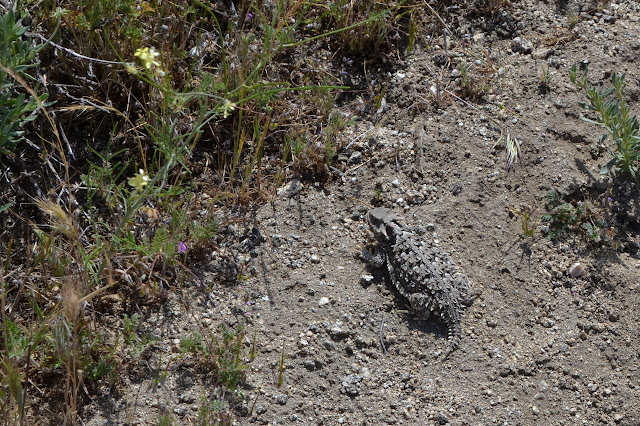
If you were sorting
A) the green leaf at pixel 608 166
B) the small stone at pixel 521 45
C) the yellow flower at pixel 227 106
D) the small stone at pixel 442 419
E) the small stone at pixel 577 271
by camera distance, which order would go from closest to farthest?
the yellow flower at pixel 227 106 < the small stone at pixel 442 419 < the small stone at pixel 577 271 < the green leaf at pixel 608 166 < the small stone at pixel 521 45

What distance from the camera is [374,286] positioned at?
3.61m

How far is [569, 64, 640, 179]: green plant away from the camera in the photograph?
12.0 ft

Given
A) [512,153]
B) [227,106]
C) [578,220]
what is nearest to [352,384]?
[227,106]

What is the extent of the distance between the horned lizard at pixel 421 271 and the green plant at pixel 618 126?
110 centimetres

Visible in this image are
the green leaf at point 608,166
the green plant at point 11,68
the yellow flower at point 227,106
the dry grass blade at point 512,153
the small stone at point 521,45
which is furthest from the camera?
the small stone at point 521,45

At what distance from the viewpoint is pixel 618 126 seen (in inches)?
147

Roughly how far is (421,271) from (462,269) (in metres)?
0.27

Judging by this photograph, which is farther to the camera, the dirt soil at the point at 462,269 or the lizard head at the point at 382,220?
the lizard head at the point at 382,220

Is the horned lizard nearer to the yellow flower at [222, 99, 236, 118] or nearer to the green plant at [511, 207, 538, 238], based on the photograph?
the green plant at [511, 207, 538, 238]

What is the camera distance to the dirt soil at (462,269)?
10.6 ft

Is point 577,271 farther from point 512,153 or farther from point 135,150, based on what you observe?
point 135,150

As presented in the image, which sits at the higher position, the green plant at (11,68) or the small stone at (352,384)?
the green plant at (11,68)

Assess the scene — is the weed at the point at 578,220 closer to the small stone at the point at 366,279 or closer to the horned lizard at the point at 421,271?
the horned lizard at the point at 421,271

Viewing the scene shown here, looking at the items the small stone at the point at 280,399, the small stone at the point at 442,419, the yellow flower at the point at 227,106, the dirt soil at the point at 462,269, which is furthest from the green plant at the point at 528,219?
the yellow flower at the point at 227,106
